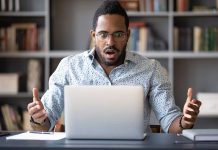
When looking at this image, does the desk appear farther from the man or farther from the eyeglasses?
the eyeglasses

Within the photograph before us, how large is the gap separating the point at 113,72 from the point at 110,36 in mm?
211

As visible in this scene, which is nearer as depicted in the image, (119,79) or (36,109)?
(36,109)

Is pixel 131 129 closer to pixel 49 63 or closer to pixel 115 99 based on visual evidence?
pixel 115 99

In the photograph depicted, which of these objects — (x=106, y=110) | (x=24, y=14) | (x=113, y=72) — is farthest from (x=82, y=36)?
(x=106, y=110)

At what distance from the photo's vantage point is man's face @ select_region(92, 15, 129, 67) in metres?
2.34

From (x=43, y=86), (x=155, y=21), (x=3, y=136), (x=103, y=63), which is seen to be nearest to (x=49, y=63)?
(x=43, y=86)

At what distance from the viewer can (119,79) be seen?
8.04ft

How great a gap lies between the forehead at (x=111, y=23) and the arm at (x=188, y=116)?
0.52m

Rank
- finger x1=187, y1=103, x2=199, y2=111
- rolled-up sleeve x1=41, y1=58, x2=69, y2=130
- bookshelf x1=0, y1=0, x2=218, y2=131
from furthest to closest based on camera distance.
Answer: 1. bookshelf x1=0, y1=0, x2=218, y2=131
2. rolled-up sleeve x1=41, y1=58, x2=69, y2=130
3. finger x1=187, y1=103, x2=199, y2=111

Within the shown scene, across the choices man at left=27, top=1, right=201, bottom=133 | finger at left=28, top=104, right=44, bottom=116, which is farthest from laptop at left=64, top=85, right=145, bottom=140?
man at left=27, top=1, right=201, bottom=133

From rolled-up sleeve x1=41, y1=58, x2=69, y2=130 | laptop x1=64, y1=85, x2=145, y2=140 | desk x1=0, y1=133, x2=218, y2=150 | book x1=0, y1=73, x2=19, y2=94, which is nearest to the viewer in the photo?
desk x1=0, y1=133, x2=218, y2=150

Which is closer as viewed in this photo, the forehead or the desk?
the desk

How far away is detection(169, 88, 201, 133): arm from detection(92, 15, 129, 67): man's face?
440 mm

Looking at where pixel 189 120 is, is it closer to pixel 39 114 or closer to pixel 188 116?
pixel 188 116
